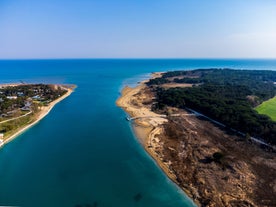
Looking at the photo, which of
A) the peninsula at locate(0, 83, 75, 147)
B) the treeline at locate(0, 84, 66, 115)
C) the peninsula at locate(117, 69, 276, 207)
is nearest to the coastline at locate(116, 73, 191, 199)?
the peninsula at locate(117, 69, 276, 207)

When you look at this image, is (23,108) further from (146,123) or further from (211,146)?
(211,146)

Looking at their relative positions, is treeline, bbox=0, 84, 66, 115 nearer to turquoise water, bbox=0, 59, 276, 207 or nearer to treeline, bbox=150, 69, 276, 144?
turquoise water, bbox=0, 59, 276, 207

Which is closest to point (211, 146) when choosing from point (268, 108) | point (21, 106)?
point (268, 108)

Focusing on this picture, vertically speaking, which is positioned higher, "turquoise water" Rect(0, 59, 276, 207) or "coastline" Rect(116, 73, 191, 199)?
"coastline" Rect(116, 73, 191, 199)

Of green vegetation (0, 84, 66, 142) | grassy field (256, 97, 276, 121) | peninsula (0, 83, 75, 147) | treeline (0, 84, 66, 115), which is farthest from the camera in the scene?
treeline (0, 84, 66, 115)

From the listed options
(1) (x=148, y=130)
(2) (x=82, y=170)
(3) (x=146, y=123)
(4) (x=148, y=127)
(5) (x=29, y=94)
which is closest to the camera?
(2) (x=82, y=170)

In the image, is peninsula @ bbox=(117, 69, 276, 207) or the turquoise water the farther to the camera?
peninsula @ bbox=(117, 69, 276, 207)
